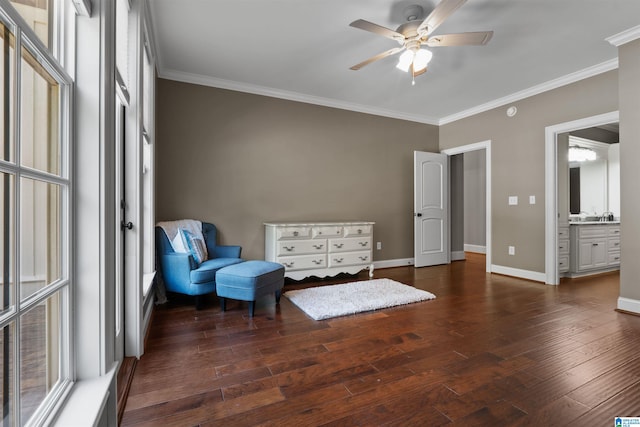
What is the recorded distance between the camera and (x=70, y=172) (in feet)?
3.13

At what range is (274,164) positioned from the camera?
410 cm

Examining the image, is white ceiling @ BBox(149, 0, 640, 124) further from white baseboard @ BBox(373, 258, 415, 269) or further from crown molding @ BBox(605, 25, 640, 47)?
white baseboard @ BBox(373, 258, 415, 269)

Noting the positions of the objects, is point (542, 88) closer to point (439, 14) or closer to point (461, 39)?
point (461, 39)

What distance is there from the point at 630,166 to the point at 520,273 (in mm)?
1931

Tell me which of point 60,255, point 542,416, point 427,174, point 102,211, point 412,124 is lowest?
point 542,416

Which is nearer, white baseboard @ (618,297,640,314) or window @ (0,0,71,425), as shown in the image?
window @ (0,0,71,425)

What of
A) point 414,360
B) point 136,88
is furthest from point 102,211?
point 414,360

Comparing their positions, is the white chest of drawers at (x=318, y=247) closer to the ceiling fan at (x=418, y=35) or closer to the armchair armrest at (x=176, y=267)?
the armchair armrest at (x=176, y=267)

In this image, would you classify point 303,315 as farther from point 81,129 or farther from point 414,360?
point 81,129

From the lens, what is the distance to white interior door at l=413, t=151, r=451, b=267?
495 cm

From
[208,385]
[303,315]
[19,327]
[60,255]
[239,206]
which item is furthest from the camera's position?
[239,206]

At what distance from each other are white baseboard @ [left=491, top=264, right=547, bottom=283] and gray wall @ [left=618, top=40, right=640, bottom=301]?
112 cm

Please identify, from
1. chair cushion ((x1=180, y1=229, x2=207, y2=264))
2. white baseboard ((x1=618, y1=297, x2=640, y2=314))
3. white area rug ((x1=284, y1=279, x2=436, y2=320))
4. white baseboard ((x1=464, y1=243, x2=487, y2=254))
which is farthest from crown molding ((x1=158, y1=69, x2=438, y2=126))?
white baseboard ((x1=618, y1=297, x2=640, y2=314))

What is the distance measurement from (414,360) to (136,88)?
8.20 feet
